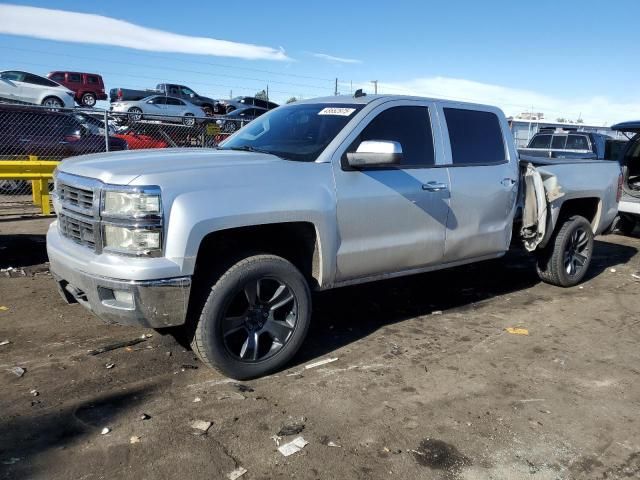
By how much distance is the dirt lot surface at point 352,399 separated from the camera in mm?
2898

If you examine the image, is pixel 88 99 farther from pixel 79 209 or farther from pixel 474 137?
pixel 79 209

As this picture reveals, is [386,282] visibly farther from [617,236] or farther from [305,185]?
[617,236]

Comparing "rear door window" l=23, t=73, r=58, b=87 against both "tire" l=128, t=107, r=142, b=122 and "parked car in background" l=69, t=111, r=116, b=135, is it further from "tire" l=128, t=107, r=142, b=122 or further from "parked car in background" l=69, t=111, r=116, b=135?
"parked car in background" l=69, t=111, r=116, b=135

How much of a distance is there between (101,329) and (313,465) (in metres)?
2.54

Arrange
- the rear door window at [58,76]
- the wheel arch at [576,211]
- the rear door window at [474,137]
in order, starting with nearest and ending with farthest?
1. the rear door window at [474,137]
2. the wheel arch at [576,211]
3. the rear door window at [58,76]

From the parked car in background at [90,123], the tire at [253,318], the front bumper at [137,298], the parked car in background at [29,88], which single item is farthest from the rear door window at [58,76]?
the tire at [253,318]

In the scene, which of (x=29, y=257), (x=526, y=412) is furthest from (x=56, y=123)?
(x=526, y=412)

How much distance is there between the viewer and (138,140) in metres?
13.9

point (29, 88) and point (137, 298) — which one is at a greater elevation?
point (29, 88)

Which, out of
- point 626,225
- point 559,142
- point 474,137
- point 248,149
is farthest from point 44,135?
point 559,142

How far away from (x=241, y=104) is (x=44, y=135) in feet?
68.9

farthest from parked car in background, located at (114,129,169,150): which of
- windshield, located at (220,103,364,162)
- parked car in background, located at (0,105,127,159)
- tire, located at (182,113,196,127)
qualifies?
windshield, located at (220,103,364,162)

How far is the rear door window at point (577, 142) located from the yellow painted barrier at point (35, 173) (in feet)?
38.1

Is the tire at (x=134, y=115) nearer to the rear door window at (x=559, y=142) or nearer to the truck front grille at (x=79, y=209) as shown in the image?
the truck front grille at (x=79, y=209)
